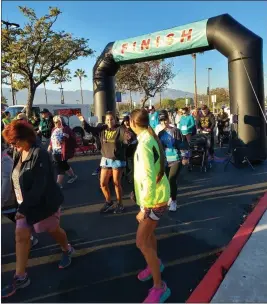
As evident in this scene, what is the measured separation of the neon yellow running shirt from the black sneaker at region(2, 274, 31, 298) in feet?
4.75

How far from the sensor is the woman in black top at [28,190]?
289cm

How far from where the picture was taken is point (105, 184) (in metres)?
4.91

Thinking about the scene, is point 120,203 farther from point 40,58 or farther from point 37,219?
point 40,58

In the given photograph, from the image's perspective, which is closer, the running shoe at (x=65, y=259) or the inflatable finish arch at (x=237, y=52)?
the running shoe at (x=65, y=259)

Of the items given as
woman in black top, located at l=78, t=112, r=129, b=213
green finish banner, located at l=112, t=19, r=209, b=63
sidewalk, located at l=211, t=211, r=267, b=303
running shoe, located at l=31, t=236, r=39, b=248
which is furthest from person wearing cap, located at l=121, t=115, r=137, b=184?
green finish banner, located at l=112, t=19, r=209, b=63

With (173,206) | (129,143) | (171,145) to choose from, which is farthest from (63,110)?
(173,206)

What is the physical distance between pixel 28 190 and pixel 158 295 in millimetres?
1550

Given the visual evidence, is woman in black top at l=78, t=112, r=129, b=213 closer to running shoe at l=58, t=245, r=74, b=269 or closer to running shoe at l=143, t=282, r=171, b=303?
running shoe at l=58, t=245, r=74, b=269

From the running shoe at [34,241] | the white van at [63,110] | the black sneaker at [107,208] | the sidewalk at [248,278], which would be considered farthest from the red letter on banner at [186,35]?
the white van at [63,110]

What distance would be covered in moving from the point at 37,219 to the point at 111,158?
2.00 metres

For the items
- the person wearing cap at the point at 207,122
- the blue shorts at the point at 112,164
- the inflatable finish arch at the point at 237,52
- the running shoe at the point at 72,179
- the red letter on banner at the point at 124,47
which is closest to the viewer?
the blue shorts at the point at 112,164

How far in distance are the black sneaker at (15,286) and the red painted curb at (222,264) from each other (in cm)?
162

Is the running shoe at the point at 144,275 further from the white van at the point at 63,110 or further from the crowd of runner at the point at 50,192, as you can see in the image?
the white van at the point at 63,110

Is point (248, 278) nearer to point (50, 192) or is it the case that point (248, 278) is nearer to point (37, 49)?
point (50, 192)
